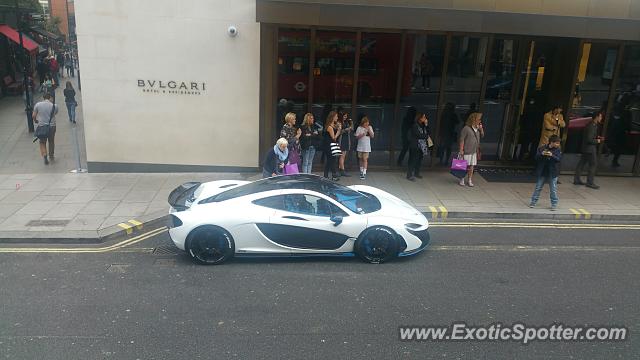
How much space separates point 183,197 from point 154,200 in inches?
109

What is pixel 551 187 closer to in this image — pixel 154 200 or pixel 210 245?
pixel 210 245

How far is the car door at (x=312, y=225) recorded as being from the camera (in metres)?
7.67

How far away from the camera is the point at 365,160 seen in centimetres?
1250

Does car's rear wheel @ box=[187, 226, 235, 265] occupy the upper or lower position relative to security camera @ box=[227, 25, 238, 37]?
lower

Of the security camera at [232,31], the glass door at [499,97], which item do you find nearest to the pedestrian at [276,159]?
the security camera at [232,31]

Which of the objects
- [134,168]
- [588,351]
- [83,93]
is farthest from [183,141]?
[588,351]

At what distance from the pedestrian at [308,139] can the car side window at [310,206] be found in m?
3.83

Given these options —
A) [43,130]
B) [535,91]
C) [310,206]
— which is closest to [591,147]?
[535,91]

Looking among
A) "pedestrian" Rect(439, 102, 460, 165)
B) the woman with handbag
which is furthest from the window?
"pedestrian" Rect(439, 102, 460, 165)

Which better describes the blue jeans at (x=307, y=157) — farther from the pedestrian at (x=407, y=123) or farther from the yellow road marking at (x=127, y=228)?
the yellow road marking at (x=127, y=228)

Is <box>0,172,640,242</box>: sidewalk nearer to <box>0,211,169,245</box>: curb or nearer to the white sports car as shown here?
<box>0,211,169,245</box>: curb

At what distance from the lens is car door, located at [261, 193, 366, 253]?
25.2ft

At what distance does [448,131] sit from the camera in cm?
1348

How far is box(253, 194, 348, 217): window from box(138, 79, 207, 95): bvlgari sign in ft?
18.2
